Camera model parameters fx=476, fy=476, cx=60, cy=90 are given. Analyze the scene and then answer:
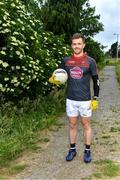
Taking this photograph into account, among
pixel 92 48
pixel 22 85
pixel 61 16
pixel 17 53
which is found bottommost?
pixel 22 85

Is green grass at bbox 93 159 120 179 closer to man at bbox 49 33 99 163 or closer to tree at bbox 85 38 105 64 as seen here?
man at bbox 49 33 99 163

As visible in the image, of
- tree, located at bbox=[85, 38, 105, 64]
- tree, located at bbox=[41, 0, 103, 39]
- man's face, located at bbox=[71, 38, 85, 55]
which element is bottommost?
man's face, located at bbox=[71, 38, 85, 55]

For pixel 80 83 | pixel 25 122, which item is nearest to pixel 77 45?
pixel 80 83

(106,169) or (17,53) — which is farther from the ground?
(17,53)

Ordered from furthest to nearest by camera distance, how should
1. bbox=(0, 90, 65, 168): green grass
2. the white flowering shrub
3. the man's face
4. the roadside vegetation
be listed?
the white flowering shrub, the roadside vegetation, bbox=(0, 90, 65, 168): green grass, the man's face

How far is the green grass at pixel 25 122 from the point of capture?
7.97 m

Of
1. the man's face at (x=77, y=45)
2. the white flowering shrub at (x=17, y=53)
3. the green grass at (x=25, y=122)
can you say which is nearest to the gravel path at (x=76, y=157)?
the green grass at (x=25, y=122)

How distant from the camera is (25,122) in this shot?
10000 mm

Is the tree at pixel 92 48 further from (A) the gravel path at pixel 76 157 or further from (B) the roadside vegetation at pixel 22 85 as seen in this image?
(A) the gravel path at pixel 76 157

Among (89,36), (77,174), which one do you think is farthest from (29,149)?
(89,36)

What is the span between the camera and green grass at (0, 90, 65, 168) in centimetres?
797

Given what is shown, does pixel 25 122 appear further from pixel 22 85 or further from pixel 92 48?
pixel 92 48

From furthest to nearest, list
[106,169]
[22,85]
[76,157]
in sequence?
1. [22,85]
2. [76,157]
3. [106,169]

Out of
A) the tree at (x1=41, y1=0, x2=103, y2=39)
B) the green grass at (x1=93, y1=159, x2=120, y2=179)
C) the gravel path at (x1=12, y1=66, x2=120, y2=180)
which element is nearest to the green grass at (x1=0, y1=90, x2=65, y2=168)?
the gravel path at (x1=12, y1=66, x2=120, y2=180)
